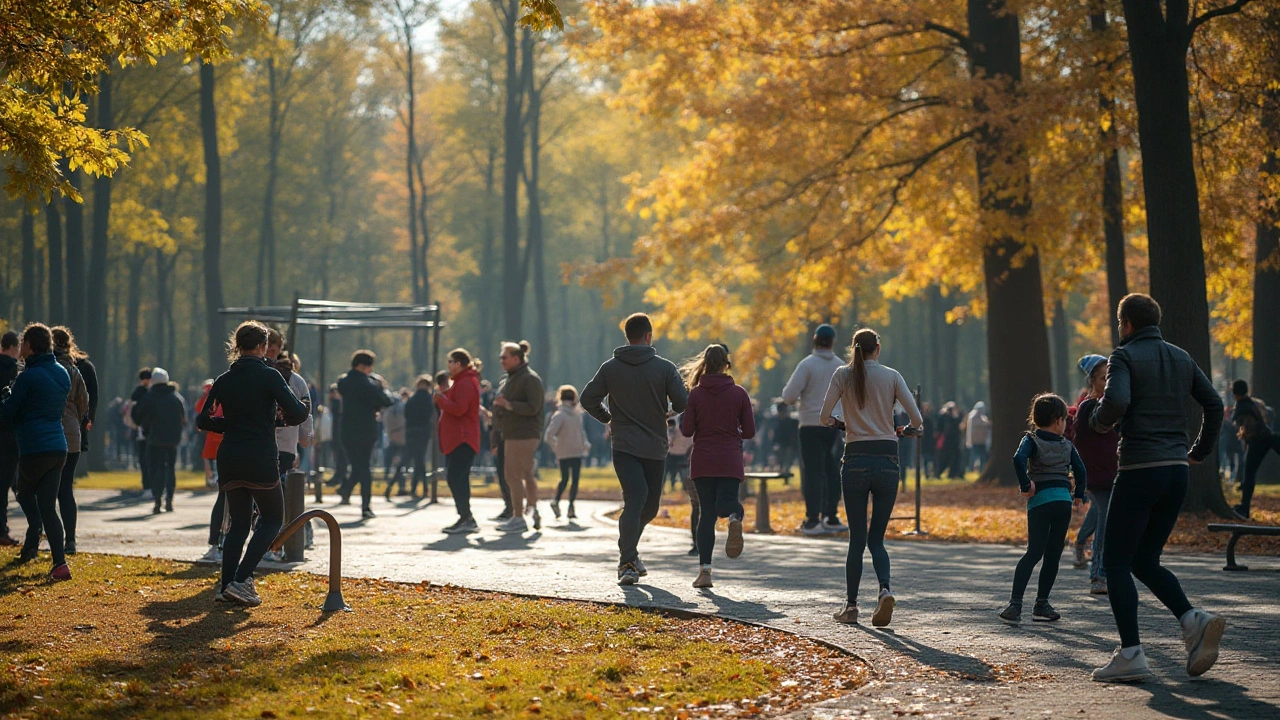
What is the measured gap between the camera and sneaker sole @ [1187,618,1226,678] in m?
7.05

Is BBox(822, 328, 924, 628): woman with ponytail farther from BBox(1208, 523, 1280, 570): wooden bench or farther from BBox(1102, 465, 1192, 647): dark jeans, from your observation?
BBox(1208, 523, 1280, 570): wooden bench

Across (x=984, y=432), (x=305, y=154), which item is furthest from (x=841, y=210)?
(x=305, y=154)

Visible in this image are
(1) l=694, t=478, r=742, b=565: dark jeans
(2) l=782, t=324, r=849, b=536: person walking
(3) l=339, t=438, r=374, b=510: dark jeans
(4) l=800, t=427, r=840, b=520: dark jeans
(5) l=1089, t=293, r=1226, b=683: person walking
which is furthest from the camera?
(3) l=339, t=438, r=374, b=510: dark jeans

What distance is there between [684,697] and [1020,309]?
54.0 ft

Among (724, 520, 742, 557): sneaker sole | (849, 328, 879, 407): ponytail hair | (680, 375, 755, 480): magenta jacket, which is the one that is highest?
(849, 328, 879, 407): ponytail hair

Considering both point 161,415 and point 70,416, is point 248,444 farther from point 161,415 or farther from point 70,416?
point 161,415

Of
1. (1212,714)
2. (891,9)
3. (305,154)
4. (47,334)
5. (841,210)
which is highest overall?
(305,154)

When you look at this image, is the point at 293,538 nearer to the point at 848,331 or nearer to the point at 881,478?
the point at 881,478

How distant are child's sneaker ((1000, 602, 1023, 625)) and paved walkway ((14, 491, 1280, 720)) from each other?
0.25ft

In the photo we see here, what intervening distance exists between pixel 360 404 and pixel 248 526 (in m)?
8.75

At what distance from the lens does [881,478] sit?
362 inches

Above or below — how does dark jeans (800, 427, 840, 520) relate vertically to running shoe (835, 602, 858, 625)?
above

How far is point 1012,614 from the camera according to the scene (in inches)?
360

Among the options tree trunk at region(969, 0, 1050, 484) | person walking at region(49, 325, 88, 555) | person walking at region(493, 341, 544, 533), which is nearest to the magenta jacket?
person walking at region(493, 341, 544, 533)
